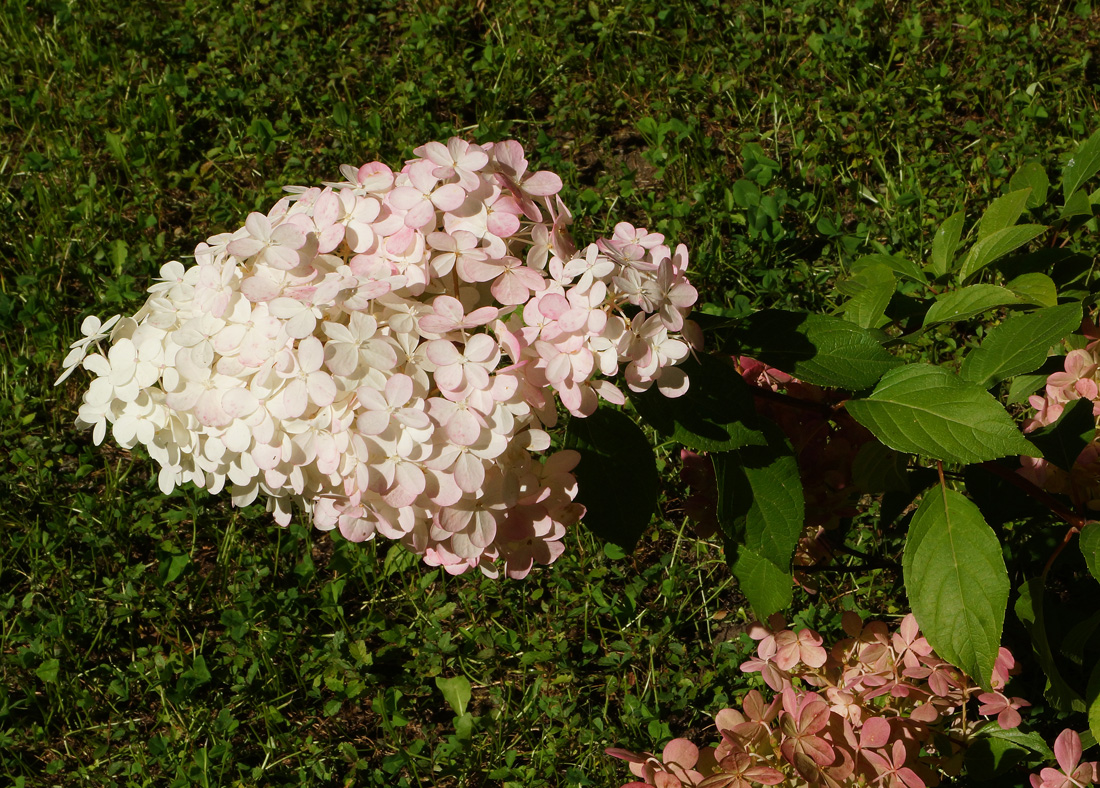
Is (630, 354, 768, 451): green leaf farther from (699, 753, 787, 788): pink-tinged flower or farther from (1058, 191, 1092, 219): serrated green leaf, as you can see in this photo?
(1058, 191, 1092, 219): serrated green leaf

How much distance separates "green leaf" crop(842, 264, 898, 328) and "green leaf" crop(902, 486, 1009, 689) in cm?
29

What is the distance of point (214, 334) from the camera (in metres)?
0.99

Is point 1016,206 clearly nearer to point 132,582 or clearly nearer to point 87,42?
point 132,582

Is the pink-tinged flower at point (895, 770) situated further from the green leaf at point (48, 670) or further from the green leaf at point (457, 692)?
the green leaf at point (48, 670)

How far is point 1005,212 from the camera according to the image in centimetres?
157

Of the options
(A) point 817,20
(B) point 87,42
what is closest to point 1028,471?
(A) point 817,20

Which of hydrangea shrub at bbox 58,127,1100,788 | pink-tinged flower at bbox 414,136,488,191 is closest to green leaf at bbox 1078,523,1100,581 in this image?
hydrangea shrub at bbox 58,127,1100,788

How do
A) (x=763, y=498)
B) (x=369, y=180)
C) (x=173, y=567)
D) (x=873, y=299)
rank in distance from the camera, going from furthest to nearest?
(x=173, y=567) < (x=873, y=299) < (x=763, y=498) < (x=369, y=180)

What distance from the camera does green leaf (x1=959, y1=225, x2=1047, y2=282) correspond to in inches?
56.1

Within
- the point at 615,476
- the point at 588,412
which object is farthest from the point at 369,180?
the point at 615,476

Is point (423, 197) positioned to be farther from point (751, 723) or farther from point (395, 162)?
point (395, 162)

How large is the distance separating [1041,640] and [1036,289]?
1.72 ft

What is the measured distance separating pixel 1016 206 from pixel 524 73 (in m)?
1.92

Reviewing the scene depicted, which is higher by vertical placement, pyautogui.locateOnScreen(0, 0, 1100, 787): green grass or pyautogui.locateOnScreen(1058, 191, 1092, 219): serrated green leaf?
pyautogui.locateOnScreen(1058, 191, 1092, 219): serrated green leaf
